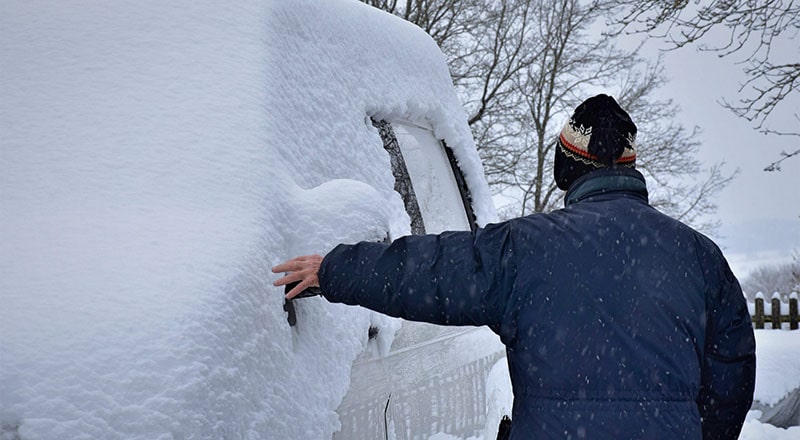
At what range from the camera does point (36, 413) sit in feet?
4.44

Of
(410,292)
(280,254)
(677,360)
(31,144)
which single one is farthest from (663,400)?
(31,144)

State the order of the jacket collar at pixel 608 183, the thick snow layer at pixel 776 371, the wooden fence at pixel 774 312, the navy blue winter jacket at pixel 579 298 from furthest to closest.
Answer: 1. the wooden fence at pixel 774 312
2. the thick snow layer at pixel 776 371
3. the jacket collar at pixel 608 183
4. the navy blue winter jacket at pixel 579 298

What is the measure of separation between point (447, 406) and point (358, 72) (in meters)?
1.23

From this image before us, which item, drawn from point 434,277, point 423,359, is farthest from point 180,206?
point 423,359

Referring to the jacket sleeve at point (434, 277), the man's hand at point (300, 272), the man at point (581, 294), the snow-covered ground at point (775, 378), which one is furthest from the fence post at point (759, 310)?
the man's hand at point (300, 272)

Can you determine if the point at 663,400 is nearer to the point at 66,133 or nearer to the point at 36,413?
the point at 36,413

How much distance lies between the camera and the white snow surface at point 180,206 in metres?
1.44

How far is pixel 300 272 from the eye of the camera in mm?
1880

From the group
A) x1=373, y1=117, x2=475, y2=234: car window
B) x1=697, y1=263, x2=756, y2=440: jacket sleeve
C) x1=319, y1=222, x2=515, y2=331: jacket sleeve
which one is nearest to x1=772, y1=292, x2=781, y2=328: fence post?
x1=373, y1=117, x2=475, y2=234: car window

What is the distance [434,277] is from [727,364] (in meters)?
0.92

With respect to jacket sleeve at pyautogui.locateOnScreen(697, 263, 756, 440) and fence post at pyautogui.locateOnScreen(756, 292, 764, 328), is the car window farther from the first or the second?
fence post at pyautogui.locateOnScreen(756, 292, 764, 328)

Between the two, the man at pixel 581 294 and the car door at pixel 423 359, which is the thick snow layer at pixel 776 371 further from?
the man at pixel 581 294

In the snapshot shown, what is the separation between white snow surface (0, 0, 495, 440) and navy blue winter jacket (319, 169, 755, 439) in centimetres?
23

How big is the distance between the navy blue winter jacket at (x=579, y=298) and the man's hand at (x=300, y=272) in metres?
0.03
